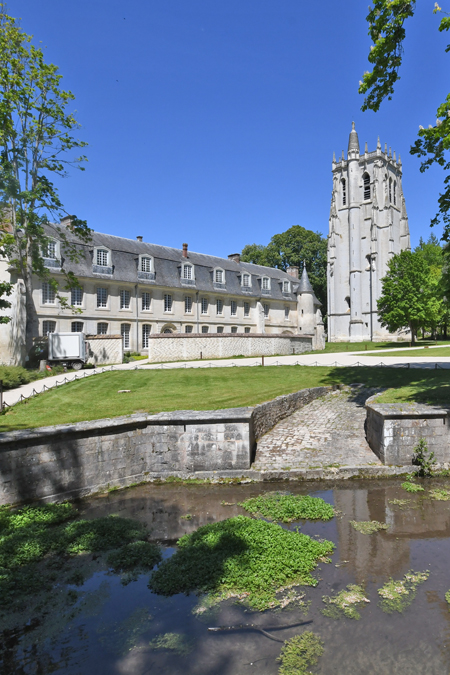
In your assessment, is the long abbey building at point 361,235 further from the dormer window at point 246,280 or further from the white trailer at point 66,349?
the white trailer at point 66,349

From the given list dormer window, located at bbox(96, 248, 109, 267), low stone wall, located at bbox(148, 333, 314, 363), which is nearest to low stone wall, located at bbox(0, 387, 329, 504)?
low stone wall, located at bbox(148, 333, 314, 363)

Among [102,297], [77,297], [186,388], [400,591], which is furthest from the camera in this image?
[102,297]

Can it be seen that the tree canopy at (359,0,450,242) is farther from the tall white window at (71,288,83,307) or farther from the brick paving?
the tall white window at (71,288,83,307)

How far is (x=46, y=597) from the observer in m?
4.57

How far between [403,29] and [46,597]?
1207 centimetres

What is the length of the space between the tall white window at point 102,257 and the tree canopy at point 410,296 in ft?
85.0

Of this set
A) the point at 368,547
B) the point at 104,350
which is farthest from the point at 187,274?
the point at 368,547

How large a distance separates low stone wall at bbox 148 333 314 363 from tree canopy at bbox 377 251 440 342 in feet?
44.6

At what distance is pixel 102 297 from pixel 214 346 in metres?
9.80

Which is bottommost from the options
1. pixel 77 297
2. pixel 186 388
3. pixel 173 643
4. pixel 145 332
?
pixel 173 643

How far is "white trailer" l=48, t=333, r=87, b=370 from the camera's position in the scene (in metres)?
22.0

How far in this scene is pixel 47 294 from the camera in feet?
92.1

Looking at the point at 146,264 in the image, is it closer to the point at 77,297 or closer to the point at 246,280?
the point at 77,297

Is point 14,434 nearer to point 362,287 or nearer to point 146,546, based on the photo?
point 146,546
